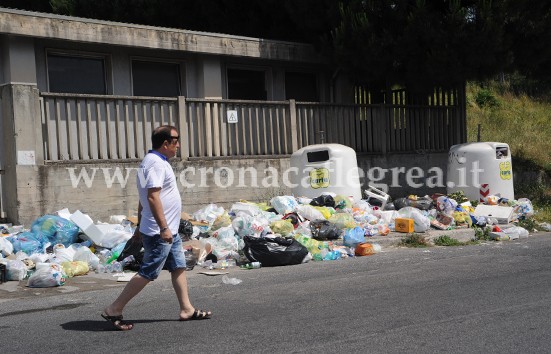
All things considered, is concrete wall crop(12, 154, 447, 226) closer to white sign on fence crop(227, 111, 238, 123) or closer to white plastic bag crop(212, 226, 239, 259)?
white sign on fence crop(227, 111, 238, 123)

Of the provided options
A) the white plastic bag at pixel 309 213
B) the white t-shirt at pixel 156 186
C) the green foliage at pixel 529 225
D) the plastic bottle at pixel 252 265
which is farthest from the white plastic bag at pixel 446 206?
the white t-shirt at pixel 156 186

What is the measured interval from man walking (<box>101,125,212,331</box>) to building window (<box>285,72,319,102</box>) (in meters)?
9.61

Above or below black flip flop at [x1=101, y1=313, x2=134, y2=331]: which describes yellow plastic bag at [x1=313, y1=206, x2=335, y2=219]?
above

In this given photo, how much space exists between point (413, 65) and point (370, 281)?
7.45m

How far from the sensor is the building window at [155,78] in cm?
1234

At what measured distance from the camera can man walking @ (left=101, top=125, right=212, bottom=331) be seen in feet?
16.5

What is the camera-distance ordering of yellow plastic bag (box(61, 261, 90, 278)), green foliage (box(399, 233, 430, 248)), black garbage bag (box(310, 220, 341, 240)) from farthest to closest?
1. green foliage (box(399, 233, 430, 248))
2. black garbage bag (box(310, 220, 341, 240))
3. yellow plastic bag (box(61, 261, 90, 278))

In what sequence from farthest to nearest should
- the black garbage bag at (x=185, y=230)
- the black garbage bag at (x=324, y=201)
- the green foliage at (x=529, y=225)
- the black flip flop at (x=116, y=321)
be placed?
the green foliage at (x=529, y=225)
the black garbage bag at (x=324, y=201)
the black garbage bag at (x=185, y=230)
the black flip flop at (x=116, y=321)

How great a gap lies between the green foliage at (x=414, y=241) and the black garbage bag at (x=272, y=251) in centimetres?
223

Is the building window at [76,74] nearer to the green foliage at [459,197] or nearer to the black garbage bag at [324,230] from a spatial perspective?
the black garbage bag at [324,230]

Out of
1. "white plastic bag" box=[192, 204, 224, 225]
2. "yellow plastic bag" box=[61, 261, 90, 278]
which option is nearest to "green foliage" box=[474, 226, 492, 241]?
"white plastic bag" box=[192, 204, 224, 225]

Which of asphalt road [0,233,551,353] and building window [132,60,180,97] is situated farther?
building window [132,60,180,97]

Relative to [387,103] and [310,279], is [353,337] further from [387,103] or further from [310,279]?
[387,103]

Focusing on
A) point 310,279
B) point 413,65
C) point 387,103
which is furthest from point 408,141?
point 310,279
